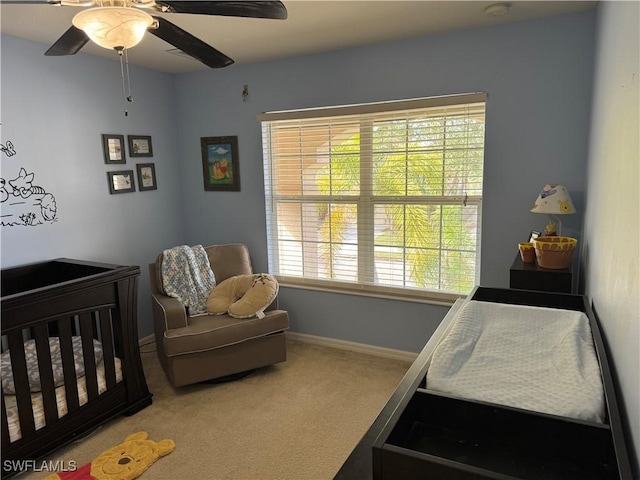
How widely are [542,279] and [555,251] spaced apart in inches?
6.0

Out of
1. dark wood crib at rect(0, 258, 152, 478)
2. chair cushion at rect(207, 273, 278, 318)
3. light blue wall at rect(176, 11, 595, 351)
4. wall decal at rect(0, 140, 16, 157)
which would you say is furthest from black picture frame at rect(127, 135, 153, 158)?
chair cushion at rect(207, 273, 278, 318)

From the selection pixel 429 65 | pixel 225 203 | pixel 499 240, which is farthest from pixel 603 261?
pixel 225 203

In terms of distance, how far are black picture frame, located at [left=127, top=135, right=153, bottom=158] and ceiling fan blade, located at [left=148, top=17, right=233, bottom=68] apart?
1.74 meters

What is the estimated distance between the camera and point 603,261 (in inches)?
62.4

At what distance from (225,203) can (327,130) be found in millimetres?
1142

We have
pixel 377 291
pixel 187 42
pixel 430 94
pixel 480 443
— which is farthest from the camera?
pixel 377 291

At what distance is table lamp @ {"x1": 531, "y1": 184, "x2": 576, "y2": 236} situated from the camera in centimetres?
241

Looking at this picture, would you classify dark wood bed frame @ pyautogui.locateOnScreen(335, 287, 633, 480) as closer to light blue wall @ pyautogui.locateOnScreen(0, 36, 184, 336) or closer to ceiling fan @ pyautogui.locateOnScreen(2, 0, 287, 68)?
ceiling fan @ pyautogui.locateOnScreen(2, 0, 287, 68)

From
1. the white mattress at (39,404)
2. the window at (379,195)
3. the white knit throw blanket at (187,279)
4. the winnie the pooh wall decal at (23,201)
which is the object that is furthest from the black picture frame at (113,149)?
the white mattress at (39,404)

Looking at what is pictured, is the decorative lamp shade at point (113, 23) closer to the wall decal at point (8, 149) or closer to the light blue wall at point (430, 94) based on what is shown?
the wall decal at point (8, 149)

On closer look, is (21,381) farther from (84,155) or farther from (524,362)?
(524,362)

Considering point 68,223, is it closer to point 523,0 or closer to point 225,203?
point 225,203

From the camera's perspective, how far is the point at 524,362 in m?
1.28

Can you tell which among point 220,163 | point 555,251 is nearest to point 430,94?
point 555,251
